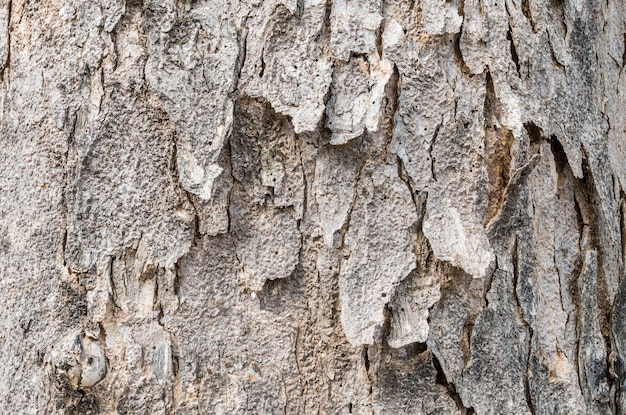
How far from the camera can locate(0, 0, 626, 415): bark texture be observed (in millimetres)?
727

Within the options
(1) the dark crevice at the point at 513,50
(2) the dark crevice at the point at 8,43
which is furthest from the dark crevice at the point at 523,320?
(2) the dark crevice at the point at 8,43

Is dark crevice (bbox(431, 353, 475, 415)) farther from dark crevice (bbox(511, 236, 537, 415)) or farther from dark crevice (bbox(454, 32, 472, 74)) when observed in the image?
dark crevice (bbox(454, 32, 472, 74))

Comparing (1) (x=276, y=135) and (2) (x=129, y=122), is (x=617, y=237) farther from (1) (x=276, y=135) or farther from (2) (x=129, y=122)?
(2) (x=129, y=122)

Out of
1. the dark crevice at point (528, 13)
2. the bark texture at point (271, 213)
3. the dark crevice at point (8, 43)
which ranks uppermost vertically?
the dark crevice at point (528, 13)

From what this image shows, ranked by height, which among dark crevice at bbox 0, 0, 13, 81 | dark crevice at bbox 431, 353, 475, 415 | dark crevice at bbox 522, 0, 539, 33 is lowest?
dark crevice at bbox 431, 353, 475, 415

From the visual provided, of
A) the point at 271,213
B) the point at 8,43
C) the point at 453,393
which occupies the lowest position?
the point at 453,393

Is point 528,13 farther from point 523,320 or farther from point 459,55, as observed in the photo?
point 523,320

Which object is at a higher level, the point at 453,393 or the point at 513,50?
the point at 513,50

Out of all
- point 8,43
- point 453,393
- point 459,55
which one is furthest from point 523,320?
point 8,43

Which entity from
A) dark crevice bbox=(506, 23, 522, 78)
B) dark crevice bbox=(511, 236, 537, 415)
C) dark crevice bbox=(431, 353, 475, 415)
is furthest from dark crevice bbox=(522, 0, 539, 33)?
dark crevice bbox=(431, 353, 475, 415)

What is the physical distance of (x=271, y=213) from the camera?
2.45 ft

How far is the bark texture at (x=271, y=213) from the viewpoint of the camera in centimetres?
73

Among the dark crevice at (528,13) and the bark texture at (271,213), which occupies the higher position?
the dark crevice at (528,13)

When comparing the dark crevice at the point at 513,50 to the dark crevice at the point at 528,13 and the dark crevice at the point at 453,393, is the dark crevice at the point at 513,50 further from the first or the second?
the dark crevice at the point at 453,393
